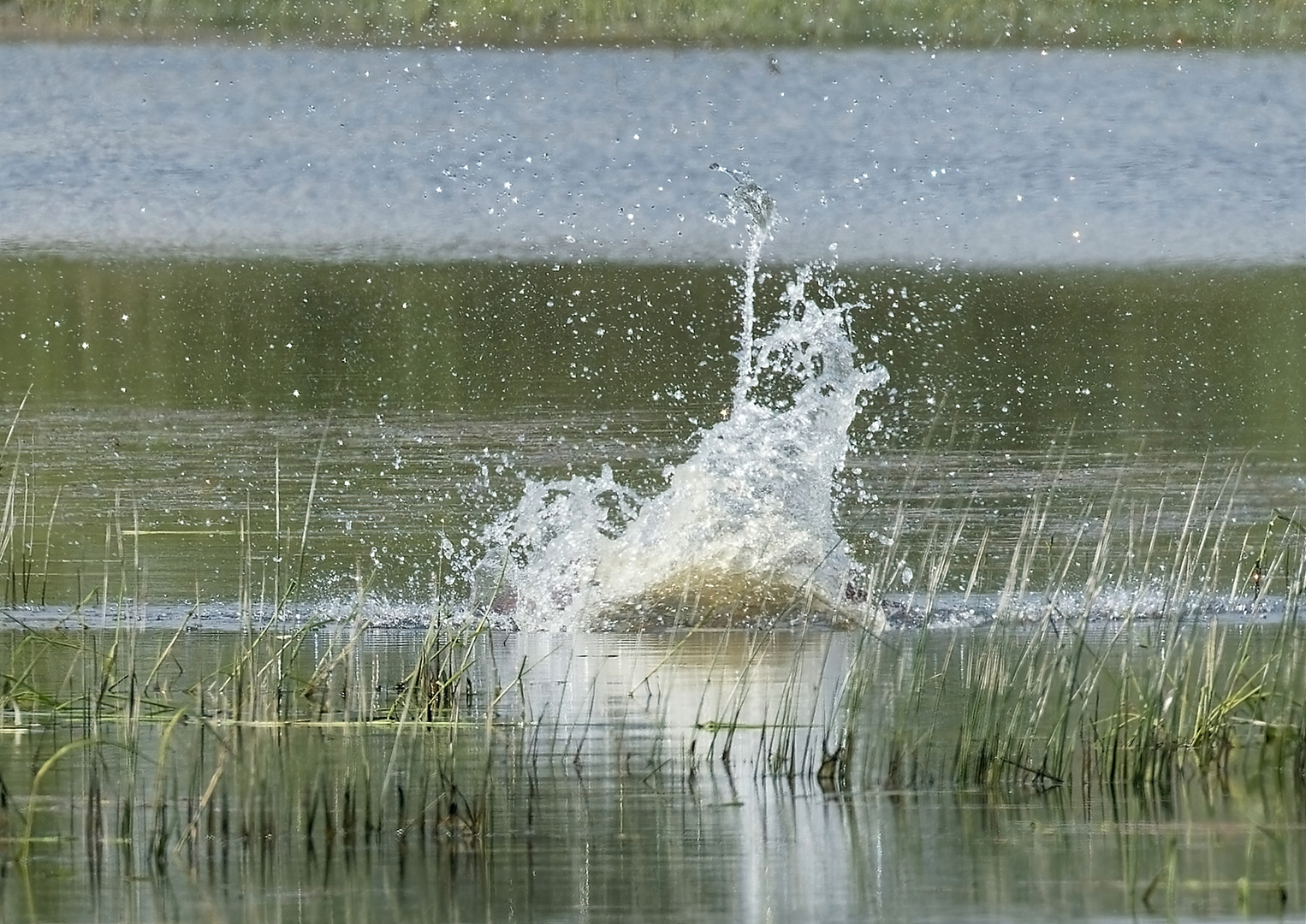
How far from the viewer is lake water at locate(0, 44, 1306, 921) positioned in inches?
287

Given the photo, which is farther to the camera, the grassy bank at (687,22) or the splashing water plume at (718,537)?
the grassy bank at (687,22)

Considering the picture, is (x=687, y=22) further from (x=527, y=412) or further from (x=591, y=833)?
(x=591, y=833)

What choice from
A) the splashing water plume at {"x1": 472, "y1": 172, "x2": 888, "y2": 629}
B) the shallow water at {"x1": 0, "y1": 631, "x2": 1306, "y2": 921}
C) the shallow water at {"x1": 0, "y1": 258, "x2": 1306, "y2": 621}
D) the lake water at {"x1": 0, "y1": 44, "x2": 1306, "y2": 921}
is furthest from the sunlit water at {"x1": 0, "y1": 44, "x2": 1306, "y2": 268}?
the shallow water at {"x1": 0, "y1": 631, "x2": 1306, "y2": 921}

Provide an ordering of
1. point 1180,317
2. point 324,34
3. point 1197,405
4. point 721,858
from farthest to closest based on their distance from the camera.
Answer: point 324,34 < point 1180,317 < point 1197,405 < point 721,858

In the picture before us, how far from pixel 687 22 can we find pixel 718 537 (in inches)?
988

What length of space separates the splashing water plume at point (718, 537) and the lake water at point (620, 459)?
0.03 meters

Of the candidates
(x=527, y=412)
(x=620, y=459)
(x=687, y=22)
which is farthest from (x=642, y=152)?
(x=620, y=459)

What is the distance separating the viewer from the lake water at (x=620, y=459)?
23.9 feet

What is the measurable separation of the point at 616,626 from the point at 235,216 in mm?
18778

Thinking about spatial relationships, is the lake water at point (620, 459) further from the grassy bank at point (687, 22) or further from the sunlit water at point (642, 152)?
the grassy bank at point (687, 22)

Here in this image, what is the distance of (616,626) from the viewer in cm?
1237

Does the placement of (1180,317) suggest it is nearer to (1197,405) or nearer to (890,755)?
(1197,405)

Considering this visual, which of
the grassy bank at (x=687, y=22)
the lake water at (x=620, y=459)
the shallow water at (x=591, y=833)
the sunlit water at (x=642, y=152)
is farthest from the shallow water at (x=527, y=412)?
the grassy bank at (x=687, y=22)

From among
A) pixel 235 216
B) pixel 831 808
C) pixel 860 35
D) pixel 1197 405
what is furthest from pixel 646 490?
pixel 860 35
